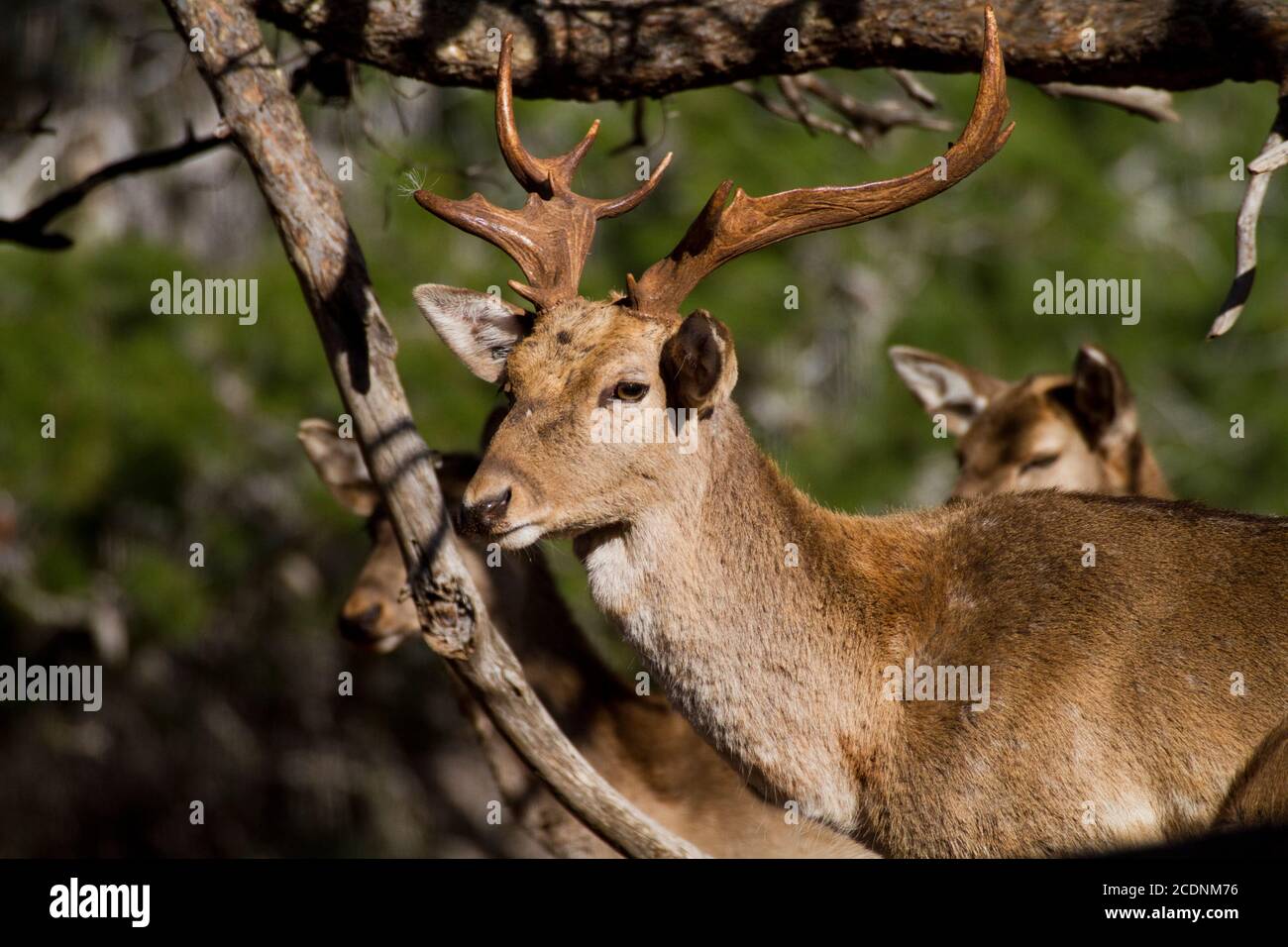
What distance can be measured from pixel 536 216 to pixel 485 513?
1138mm

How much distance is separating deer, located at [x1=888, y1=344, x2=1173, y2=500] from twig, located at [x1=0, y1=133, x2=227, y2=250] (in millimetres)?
3475

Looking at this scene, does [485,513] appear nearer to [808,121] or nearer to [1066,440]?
[808,121]

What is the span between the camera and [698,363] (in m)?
4.56

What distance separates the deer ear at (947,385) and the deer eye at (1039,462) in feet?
2.52

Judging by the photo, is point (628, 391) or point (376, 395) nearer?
point (628, 391)

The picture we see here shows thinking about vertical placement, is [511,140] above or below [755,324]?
below

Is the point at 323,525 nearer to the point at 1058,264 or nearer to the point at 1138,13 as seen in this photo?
the point at 1058,264

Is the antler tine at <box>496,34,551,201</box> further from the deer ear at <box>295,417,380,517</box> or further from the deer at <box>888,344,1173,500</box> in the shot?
the deer at <box>888,344,1173,500</box>

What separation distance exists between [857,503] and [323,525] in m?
3.95

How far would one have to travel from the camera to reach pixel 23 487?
11086mm

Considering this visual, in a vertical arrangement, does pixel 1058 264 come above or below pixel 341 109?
above

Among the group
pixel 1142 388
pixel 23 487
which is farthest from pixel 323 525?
pixel 1142 388

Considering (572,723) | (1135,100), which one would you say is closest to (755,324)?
(1135,100)
